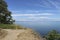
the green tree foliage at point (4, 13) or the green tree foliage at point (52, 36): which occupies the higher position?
the green tree foliage at point (4, 13)

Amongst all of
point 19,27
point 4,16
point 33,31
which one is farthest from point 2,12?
point 33,31

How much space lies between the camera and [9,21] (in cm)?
3884

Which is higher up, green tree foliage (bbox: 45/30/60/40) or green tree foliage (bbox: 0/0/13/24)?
green tree foliage (bbox: 0/0/13/24)

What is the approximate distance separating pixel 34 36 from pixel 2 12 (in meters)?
19.1

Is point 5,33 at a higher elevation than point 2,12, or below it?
below

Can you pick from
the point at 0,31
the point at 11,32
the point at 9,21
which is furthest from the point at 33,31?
the point at 9,21

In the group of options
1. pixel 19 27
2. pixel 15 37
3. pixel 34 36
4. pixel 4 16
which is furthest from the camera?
pixel 4 16

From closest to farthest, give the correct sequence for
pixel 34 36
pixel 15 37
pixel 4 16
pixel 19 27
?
pixel 15 37 < pixel 34 36 < pixel 19 27 < pixel 4 16

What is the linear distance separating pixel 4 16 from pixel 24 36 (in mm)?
19516

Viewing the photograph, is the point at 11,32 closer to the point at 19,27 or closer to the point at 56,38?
the point at 19,27

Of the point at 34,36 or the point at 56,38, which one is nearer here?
the point at 34,36

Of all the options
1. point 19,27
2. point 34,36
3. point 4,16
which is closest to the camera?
point 34,36

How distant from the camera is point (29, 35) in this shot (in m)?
20.4

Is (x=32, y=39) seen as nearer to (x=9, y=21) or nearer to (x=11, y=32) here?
(x=11, y=32)
